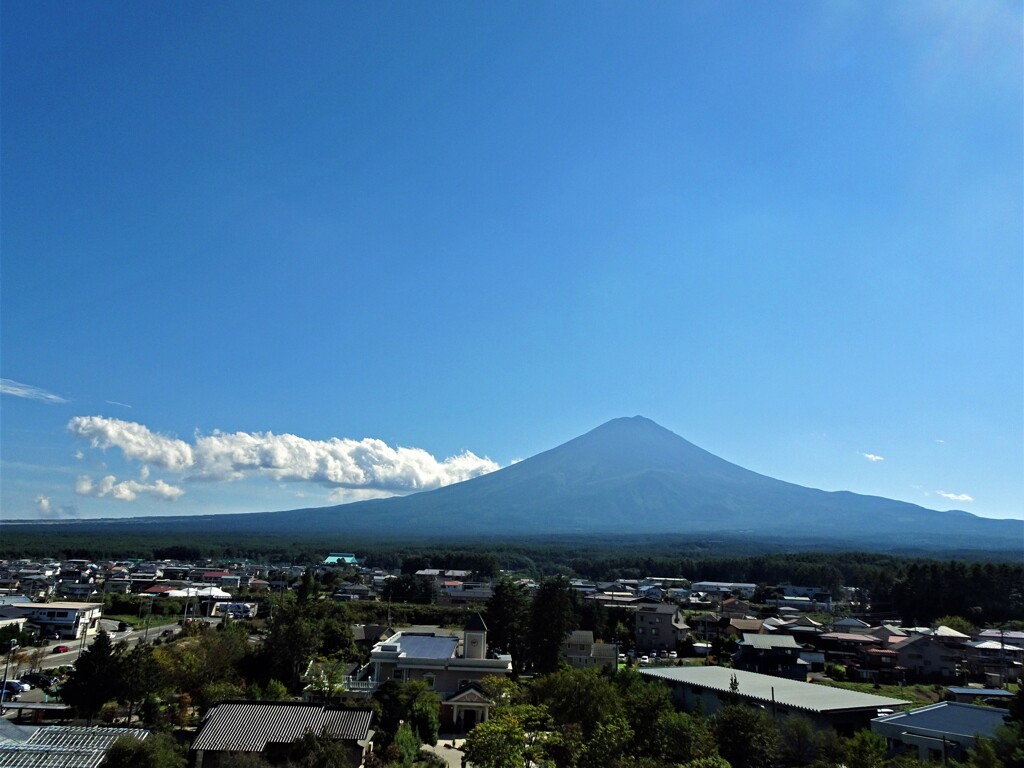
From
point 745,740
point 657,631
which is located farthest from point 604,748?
point 657,631

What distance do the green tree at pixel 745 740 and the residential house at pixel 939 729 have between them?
11.3 feet

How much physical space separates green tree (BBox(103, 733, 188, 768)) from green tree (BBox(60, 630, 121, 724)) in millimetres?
4303

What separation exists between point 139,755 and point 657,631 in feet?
92.0

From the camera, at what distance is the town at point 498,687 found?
45.3 ft

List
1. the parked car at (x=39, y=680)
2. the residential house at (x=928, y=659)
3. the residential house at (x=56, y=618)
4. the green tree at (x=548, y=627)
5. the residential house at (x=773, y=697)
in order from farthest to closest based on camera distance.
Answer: the residential house at (x=56, y=618) → the residential house at (x=928, y=659) → the green tree at (x=548, y=627) → the parked car at (x=39, y=680) → the residential house at (x=773, y=697)

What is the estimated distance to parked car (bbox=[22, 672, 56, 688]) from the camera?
2362 centimetres

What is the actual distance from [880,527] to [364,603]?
170530mm

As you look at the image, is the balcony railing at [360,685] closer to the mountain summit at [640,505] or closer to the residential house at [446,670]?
the residential house at [446,670]

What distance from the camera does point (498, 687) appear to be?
19.3 metres

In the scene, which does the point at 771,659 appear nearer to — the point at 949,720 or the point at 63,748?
the point at 949,720

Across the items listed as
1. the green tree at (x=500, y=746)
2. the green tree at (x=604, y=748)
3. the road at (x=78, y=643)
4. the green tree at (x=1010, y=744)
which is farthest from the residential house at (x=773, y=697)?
the road at (x=78, y=643)

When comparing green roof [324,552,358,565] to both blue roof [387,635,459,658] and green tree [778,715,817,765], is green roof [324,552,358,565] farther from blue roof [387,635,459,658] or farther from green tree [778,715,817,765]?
green tree [778,715,817,765]

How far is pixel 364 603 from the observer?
4394 cm

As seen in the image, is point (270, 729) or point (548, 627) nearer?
point (270, 729)
